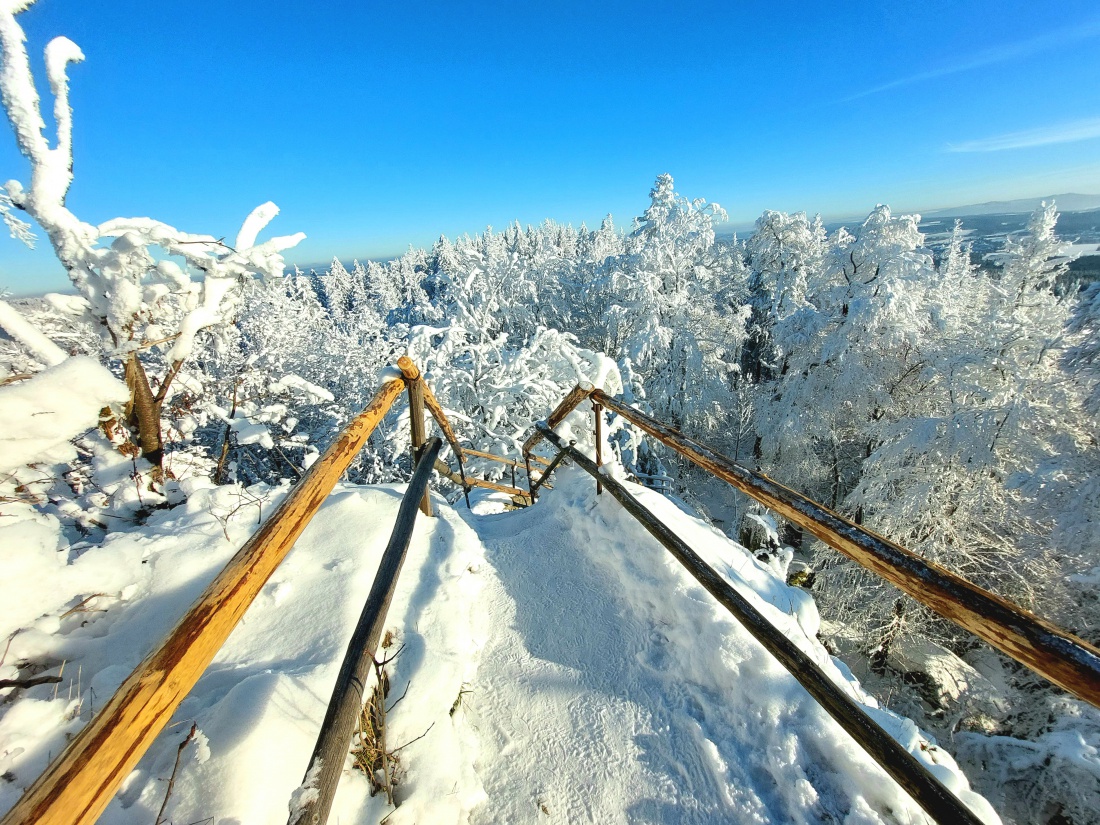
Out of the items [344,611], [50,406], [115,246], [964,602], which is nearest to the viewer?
[964,602]

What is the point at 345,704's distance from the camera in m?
1.23

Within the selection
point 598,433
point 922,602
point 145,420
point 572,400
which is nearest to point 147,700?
point 922,602

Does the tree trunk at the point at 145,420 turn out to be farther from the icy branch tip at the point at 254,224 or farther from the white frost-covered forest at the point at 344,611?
the icy branch tip at the point at 254,224

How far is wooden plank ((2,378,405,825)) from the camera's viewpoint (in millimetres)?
681

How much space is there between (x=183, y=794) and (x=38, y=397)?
56.7 inches

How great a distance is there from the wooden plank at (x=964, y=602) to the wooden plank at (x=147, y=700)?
5.42 ft

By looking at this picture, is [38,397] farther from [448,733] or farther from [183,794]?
[448,733]

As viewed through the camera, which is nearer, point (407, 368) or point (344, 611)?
point (344, 611)

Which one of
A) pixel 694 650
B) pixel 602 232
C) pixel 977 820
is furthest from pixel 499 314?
pixel 602 232

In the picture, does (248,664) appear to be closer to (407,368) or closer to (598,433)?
(407,368)

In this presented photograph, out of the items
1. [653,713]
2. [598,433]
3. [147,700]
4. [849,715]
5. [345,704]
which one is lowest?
[653,713]

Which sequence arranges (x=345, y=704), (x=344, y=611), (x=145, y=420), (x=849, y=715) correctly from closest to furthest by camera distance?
1. (x=345, y=704)
2. (x=849, y=715)
3. (x=344, y=611)
4. (x=145, y=420)

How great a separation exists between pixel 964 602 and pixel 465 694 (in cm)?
213

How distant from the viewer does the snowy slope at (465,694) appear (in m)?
1.51
